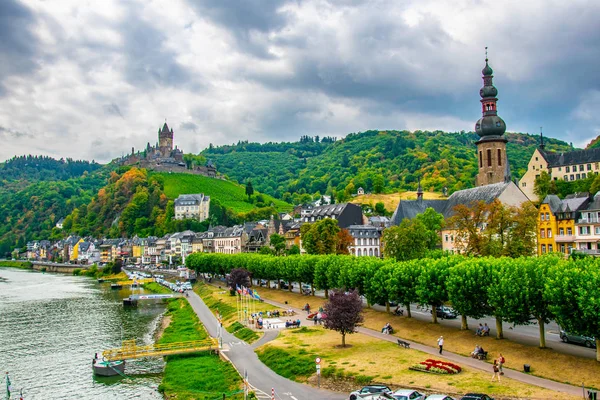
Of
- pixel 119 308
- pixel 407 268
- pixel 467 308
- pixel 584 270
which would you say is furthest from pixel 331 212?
pixel 584 270

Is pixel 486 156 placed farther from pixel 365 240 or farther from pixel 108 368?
pixel 108 368

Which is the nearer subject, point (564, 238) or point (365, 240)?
point (564, 238)

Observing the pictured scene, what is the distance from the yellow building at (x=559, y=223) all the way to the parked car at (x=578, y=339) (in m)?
40.1

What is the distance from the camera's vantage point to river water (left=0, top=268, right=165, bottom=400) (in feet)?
146

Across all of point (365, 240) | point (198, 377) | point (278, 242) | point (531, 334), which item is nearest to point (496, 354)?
point (531, 334)

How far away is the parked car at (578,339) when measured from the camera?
39438 millimetres

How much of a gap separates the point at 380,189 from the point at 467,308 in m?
148

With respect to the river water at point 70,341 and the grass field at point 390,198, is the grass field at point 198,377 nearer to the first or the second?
the river water at point 70,341

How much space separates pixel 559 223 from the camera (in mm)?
79812

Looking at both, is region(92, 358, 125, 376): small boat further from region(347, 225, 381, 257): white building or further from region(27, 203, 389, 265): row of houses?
region(347, 225, 381, 257): white building

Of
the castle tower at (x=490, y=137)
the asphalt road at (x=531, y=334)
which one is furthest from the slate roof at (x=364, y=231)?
the asphalt road at (x=531, y=334)

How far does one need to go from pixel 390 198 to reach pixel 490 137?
75.0 meters

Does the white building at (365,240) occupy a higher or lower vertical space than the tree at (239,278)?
higher

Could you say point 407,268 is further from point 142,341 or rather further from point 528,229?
point 142,341
